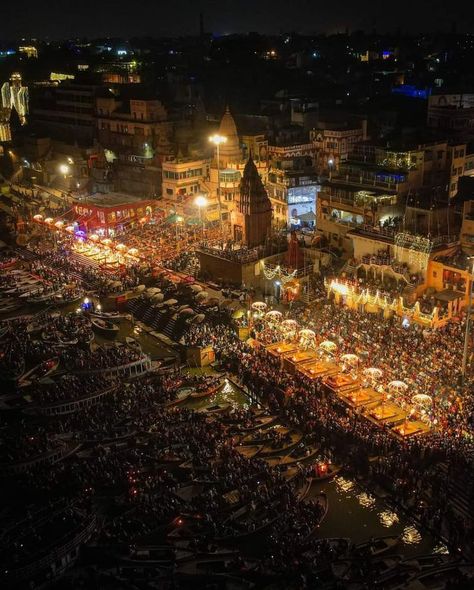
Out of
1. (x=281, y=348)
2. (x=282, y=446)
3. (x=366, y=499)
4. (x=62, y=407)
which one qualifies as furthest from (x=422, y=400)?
(x=62, y=407)

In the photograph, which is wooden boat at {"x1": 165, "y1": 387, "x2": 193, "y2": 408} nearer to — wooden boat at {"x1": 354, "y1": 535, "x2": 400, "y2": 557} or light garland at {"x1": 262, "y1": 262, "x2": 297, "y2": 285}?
wooden boat at {"x1": 354, "y1": 535, "x2": 400, "y2": 557}

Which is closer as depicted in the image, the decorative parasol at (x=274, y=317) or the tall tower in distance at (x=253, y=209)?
the decorative parasol at (x=274, y=317)

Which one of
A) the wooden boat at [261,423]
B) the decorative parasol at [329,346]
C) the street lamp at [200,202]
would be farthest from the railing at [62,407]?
the street lamp at [200,202]

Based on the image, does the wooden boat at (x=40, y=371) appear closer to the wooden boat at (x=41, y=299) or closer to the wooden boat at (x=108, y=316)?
the wooden boat at (x=108, y=316)

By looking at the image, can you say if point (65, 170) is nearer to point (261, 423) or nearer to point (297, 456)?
point (261, 423)

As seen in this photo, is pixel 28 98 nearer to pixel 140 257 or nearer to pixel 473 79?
pixel 140 257

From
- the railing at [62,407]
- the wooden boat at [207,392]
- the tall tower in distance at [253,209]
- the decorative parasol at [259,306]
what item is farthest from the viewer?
the tall tower in distance at [253,209]

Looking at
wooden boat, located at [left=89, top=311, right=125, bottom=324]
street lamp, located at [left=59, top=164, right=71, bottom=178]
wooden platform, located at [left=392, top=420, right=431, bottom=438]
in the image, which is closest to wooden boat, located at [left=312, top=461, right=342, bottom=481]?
wooden platform, located at [left=392, top=420, right=431, bottom=438]
